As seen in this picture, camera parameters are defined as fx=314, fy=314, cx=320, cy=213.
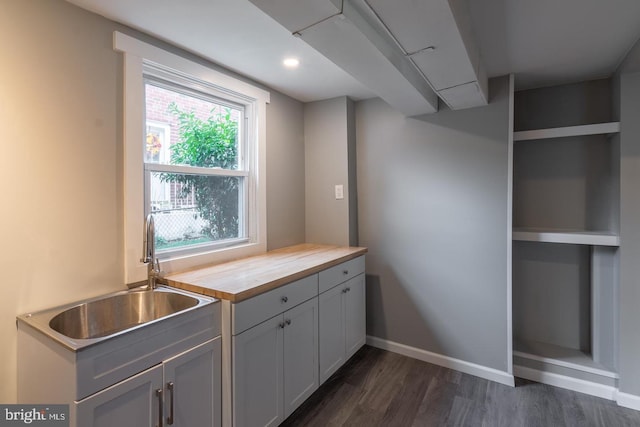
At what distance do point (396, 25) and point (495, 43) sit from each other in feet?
2.97

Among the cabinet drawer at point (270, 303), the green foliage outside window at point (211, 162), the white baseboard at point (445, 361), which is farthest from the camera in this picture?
the white baseboard at point (445, 361)

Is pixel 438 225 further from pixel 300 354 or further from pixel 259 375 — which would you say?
pixel 259 375

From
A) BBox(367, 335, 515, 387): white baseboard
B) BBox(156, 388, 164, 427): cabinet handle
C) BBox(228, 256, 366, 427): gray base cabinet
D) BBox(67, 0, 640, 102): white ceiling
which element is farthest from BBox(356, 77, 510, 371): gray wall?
BBox(156, 388, 164, 427): cabinet handle

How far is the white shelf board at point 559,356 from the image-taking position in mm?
2219

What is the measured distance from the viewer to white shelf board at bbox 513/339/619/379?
7.28 feet

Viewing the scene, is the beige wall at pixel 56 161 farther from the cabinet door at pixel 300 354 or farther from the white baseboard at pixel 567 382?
the white baseboard at pixel 567 382

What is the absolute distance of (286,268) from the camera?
2006 millimetres

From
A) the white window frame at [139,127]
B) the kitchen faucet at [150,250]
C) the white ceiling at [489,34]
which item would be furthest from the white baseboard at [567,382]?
the kitchen faucet at [150,250]

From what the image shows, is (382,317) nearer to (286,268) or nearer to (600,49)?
(286,268)

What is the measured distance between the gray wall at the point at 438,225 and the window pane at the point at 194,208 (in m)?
1.19

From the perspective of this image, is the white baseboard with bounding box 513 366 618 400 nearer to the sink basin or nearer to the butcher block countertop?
the butcher block countertop

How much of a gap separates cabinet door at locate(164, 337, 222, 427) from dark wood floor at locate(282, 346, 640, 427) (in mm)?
644

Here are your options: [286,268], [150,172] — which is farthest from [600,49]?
[150,172]

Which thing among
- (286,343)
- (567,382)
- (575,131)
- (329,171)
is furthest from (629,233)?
(286,343)
